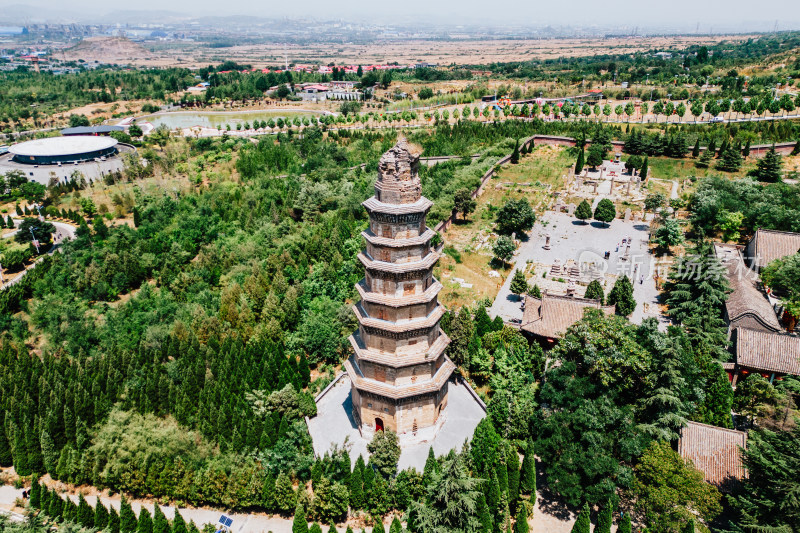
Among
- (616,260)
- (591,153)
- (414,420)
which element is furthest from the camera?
(591,153)

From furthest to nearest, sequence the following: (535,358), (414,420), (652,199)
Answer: (652,199) < (535,358) < (414,420)

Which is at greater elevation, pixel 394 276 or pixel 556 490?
pixel 394 276

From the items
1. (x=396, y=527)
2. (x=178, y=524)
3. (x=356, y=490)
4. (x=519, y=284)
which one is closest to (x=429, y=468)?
(x=396, y=527)

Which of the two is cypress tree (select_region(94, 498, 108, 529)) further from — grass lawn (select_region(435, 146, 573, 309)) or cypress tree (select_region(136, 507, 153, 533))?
grass lawn (select_region(435, 146, 573, 309))

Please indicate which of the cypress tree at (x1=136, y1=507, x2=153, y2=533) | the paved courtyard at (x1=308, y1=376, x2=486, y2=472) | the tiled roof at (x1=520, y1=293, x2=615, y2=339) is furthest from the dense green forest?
the tiled roof at (x1=520, y1=293, x2=615, y2=339)

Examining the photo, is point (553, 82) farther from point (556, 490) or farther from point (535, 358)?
point (556, 490)

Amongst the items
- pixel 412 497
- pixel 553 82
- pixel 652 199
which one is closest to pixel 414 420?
pixel 412 497

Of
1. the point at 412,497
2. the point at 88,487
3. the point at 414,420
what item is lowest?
the point at 88,487

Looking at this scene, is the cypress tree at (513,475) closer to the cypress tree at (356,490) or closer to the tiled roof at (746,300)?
the cypress tree at (356,490)
